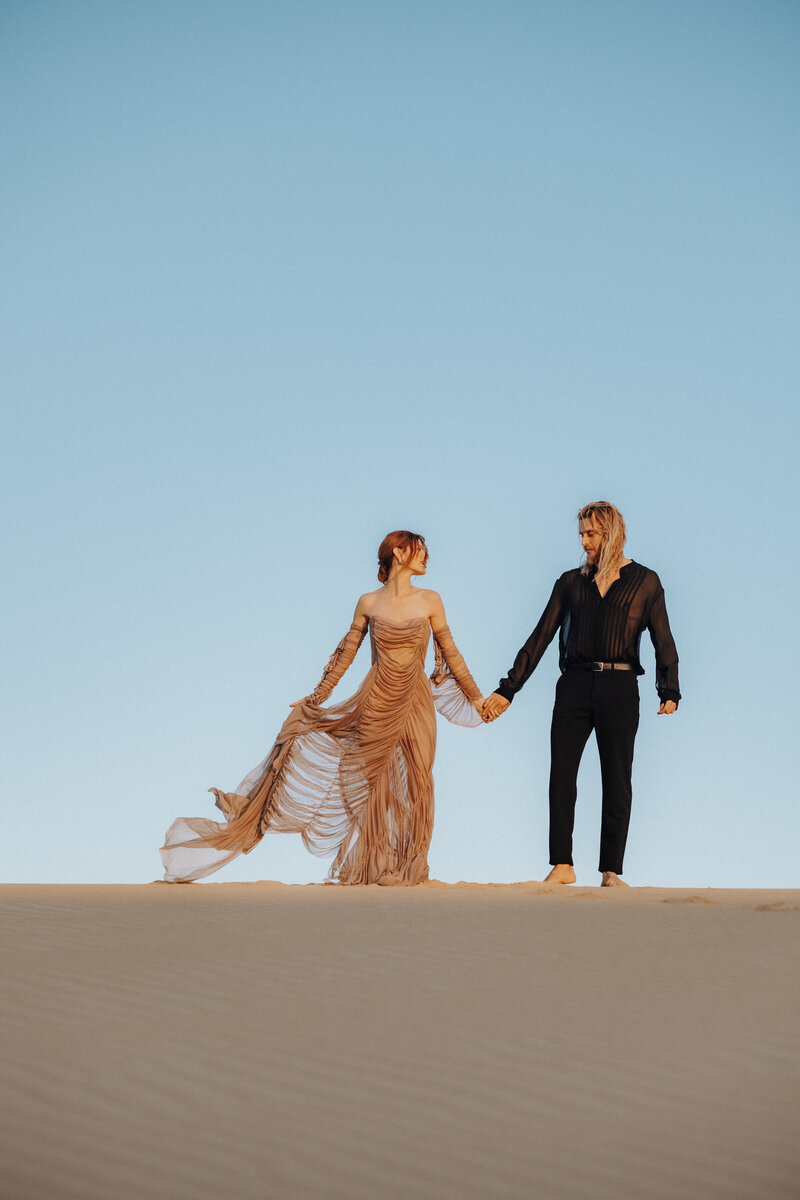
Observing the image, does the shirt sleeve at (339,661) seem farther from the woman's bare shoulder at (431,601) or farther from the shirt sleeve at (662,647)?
the shirt sleeve at (662,647)

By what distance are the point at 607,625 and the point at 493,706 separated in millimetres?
1093

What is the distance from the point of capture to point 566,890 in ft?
27.1

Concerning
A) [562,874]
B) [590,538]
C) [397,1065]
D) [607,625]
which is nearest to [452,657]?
[607,625]

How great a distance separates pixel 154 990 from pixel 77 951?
93 cm

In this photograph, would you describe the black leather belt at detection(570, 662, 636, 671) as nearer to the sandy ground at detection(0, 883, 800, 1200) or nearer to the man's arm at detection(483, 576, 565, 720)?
the man's arm at detection(483, 576, 565, 720)

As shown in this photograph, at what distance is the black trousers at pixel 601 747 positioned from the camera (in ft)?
31.2

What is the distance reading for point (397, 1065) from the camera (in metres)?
3.26

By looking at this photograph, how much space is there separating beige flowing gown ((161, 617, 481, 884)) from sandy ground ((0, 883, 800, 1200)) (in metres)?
4.61

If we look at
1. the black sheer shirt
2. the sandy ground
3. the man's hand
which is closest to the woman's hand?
the man's hand

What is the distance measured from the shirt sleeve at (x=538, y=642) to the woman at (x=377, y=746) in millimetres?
299

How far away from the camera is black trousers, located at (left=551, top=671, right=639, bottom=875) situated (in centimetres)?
952

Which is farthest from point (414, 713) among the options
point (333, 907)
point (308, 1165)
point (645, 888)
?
point (308, 1165)

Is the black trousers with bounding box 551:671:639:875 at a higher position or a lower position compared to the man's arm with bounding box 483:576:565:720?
lower

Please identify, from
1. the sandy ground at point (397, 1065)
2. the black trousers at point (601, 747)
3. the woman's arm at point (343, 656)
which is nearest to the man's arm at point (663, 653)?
the black trousers at point (601, 747)
